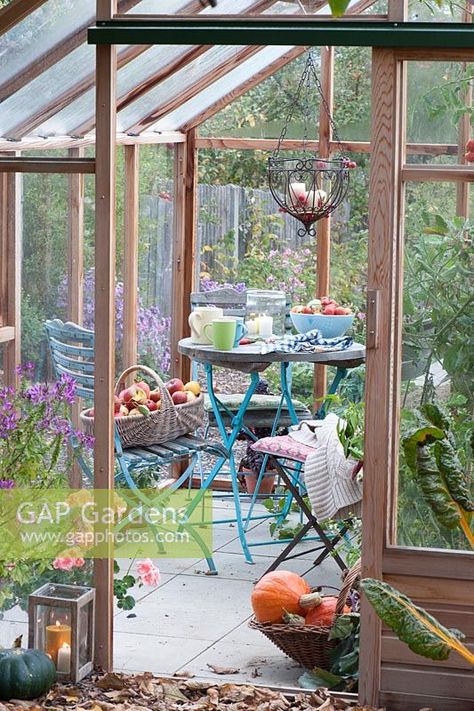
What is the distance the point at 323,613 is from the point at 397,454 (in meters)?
0.83

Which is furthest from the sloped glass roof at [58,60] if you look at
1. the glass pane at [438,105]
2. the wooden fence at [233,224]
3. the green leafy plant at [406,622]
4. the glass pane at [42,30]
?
the wooden fence at [233,224]

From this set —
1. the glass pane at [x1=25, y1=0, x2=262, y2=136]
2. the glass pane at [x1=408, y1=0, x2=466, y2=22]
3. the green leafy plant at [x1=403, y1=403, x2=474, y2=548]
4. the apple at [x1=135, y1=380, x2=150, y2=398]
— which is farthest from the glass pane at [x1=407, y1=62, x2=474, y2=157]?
the apple at [x1=135, y1=380, x2=150, y2=398]

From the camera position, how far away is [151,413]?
5.63 m

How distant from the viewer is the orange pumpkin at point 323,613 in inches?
171

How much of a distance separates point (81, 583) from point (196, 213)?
3427mm

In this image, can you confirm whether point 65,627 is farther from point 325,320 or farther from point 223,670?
point 325,320

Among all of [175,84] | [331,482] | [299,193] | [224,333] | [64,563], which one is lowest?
[64,563]

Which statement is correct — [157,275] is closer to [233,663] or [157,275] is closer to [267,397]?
[267,397]

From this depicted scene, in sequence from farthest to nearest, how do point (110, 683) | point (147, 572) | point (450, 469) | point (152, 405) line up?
1. point (152, 405)
2. point (147, 572)
3. point (110, 683)
4. point (450, 469)

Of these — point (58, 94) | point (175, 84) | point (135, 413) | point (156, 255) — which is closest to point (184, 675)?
point (135, 413)

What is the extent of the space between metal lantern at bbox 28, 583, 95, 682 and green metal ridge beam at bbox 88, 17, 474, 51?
1.88 metres

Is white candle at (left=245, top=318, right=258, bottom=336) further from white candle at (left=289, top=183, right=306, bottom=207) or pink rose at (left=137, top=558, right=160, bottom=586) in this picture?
pink rose at (left=137, top=558, right=160, bottom=586)

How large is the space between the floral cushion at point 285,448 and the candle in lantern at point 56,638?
161cm

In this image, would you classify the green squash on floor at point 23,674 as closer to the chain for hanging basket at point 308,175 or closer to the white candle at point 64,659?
the white candle at point 64,659
